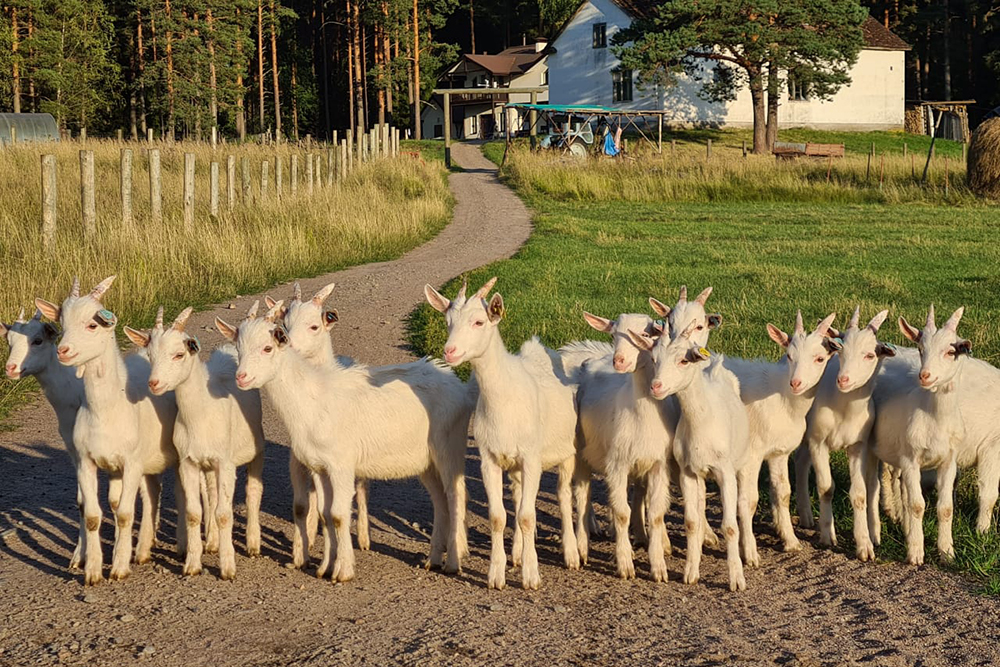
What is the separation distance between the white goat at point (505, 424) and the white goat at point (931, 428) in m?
1.94

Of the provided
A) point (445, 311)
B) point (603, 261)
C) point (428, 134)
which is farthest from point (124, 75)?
point (445, 311)

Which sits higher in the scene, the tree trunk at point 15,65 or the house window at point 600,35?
the house window at point 600,35

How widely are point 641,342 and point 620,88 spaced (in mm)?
64096

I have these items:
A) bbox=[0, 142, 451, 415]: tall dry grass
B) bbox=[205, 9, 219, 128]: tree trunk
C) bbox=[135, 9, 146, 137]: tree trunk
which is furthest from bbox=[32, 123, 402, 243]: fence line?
bbox=[135, 9, 146, 137]: tree trunk

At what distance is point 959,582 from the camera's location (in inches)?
266

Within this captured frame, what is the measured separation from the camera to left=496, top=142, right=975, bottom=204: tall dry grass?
112 feet

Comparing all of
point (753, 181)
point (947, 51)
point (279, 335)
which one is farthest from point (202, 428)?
point (947, 51)

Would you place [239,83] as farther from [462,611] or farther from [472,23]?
[462,611]

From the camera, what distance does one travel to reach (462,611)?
6.39 meters

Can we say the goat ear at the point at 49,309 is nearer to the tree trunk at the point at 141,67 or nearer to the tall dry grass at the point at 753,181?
the tall dry grass at the point at 753,181

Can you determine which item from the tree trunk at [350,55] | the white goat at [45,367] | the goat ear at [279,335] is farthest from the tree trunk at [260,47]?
the goat ear at [279,335]

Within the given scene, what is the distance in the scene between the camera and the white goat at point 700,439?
6.56 m

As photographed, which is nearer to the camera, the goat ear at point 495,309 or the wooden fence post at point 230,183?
the goat ear at point 495,309

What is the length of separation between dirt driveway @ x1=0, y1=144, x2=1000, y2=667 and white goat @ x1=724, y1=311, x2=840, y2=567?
0.85 ft
